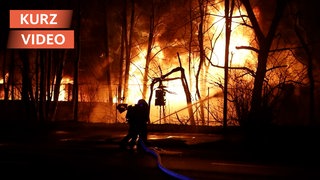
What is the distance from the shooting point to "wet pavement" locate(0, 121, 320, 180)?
417 inches

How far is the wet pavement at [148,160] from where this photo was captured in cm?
1060

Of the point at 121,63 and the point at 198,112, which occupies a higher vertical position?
the point at 121,63

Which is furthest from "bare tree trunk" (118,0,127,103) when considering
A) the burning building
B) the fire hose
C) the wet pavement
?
the fire hose

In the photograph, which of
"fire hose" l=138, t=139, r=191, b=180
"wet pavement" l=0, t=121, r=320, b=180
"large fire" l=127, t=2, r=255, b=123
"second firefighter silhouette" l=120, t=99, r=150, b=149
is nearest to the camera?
"fire hose" l=138, t=139, r=191, b=180

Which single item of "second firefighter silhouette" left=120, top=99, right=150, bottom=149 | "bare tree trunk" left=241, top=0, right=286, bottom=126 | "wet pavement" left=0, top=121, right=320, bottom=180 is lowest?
"wet pavement" left=0, top=121, right=320, bottom=180

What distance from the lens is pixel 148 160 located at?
12945mm

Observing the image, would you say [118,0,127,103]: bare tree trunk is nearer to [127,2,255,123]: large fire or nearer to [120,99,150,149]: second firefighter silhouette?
[127,2,255,123]: large fire

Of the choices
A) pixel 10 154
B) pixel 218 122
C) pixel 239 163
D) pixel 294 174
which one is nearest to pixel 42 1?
pixel 218 122

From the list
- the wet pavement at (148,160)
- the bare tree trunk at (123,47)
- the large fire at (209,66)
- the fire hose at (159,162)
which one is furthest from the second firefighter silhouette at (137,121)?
the bare tree trunk at (123,47)

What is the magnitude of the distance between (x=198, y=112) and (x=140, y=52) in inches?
292

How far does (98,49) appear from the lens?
115 feet

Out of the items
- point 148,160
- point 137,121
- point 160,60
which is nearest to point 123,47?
point 160,60

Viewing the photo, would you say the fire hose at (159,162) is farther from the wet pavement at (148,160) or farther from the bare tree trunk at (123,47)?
the bare tree trunk at (123,47)

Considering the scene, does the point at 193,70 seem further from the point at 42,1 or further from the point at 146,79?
the point at 42,1
